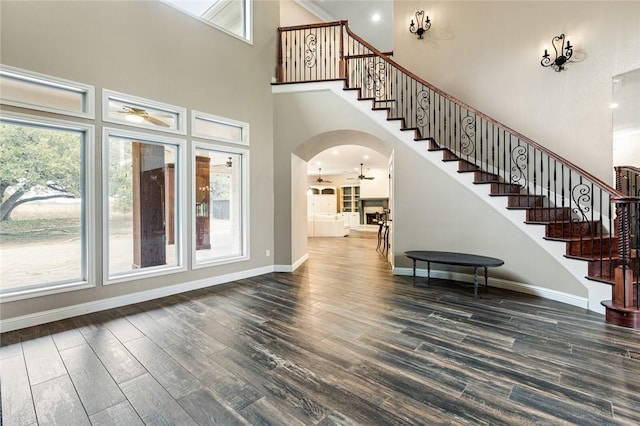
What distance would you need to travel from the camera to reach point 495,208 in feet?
14.4

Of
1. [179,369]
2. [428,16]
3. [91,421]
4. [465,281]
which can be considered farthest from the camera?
[428,16]

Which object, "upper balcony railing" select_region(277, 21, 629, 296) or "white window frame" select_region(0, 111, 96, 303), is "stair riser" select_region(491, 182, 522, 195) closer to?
"upper balcony railing" select_region(277, 21, 629, 296)

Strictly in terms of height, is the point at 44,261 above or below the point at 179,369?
above

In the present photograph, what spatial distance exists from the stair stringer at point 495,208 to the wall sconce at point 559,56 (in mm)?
2360

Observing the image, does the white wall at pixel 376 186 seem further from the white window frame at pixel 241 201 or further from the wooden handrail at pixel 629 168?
the wooden handrail at pixel 629 168

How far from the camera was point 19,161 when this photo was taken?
3.10 meters

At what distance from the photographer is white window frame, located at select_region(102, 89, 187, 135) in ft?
11.6

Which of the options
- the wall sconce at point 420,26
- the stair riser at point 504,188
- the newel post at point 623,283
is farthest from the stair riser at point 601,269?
the wall sconce at point 420,26

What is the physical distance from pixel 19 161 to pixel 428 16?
23.5 feet

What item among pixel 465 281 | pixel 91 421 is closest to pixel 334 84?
pixel 465 281

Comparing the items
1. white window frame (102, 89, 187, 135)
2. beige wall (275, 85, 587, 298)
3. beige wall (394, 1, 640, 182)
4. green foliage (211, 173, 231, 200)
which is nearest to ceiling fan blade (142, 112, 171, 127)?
white window frame (102, 89, 187, 135)

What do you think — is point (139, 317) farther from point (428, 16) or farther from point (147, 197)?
point (428, 16)

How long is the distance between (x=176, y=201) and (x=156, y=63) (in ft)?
6.45

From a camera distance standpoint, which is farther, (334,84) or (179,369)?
(334,84)
